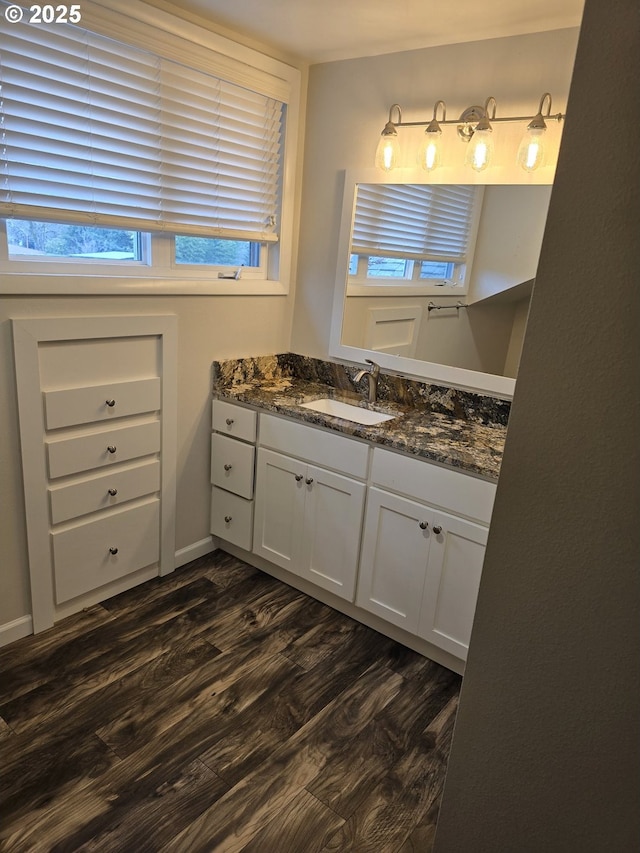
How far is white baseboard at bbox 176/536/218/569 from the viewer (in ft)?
9.21

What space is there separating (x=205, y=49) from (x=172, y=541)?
6.93 feet

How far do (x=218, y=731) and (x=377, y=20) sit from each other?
8.48ft

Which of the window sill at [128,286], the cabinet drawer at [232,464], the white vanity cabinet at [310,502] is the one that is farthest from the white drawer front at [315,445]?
the window sill at [128,286]

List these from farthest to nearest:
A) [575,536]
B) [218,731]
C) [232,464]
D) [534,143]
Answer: [232,464] < [534,143] < [218,731] < [575,536]

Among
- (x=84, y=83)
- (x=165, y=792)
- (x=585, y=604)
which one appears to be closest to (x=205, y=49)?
(x=84, y=83)

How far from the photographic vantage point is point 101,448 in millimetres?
2330

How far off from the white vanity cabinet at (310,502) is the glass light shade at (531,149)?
3.97 ft

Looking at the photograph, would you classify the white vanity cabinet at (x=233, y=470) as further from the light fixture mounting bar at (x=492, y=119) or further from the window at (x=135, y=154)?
the light fixture mounting bar at (x=492, y=119)

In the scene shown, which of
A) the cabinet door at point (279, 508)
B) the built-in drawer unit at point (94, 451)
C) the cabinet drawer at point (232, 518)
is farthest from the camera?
the cabinet drawer at point (232, 518)

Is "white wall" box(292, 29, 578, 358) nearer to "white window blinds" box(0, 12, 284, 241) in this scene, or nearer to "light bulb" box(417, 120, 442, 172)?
"light bulb" box(417, 120, 442, 172)

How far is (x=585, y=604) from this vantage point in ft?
2.27

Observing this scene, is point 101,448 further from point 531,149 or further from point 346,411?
point 531,149

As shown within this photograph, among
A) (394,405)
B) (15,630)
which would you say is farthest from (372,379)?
(15,630)

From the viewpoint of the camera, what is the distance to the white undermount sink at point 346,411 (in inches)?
102
